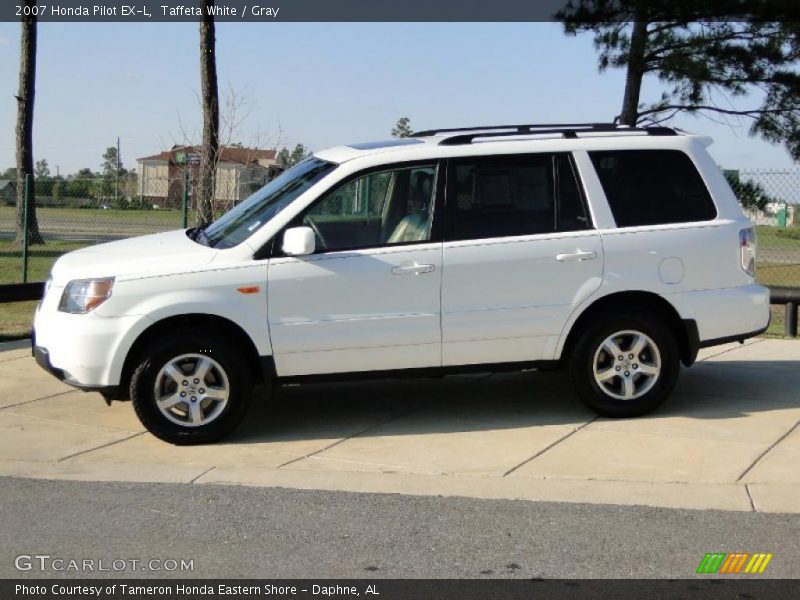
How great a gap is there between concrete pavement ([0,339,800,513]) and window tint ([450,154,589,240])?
138cm

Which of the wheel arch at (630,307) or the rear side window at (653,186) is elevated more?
the rear side window at (653,186)

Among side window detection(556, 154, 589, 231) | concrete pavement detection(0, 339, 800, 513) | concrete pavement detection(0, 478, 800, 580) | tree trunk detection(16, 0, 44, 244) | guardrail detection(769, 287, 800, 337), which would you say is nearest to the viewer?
concrete pavement detection(0, 478, 800, 580)

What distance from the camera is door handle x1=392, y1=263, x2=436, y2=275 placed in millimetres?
7238

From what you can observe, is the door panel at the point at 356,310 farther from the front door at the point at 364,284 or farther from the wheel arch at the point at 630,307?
the wheel arch at the point at 630,307

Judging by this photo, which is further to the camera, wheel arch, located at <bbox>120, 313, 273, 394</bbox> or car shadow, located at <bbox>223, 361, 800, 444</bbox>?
car shadow, located at <bbox>223, 361, 800, 444</bbox>

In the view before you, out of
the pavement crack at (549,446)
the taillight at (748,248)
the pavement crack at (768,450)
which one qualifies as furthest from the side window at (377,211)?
the pavement crack at (768,450)

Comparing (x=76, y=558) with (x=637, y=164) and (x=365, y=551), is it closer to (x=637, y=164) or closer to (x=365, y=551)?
(x=365, y=551)

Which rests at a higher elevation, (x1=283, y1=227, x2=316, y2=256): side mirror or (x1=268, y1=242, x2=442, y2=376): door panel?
(x1=283, y1=227, x2=316, y2=256): side mirror

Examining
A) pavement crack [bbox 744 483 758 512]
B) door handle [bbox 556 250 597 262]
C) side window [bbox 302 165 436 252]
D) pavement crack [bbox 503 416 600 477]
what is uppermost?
side window [bbox 302 165 436 252]

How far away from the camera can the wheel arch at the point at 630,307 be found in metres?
7.60

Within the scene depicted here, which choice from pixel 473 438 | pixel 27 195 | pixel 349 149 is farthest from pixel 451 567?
pixel 27 195

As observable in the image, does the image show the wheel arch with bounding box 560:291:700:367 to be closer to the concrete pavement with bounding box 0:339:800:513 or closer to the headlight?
the concrete pavement with bounding box 0:339:800:513

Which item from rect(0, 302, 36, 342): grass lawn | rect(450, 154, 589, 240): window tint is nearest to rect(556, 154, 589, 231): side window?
rect(450, 154, 589, 240): window tint

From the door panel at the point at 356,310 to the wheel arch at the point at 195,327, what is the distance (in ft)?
0.49
